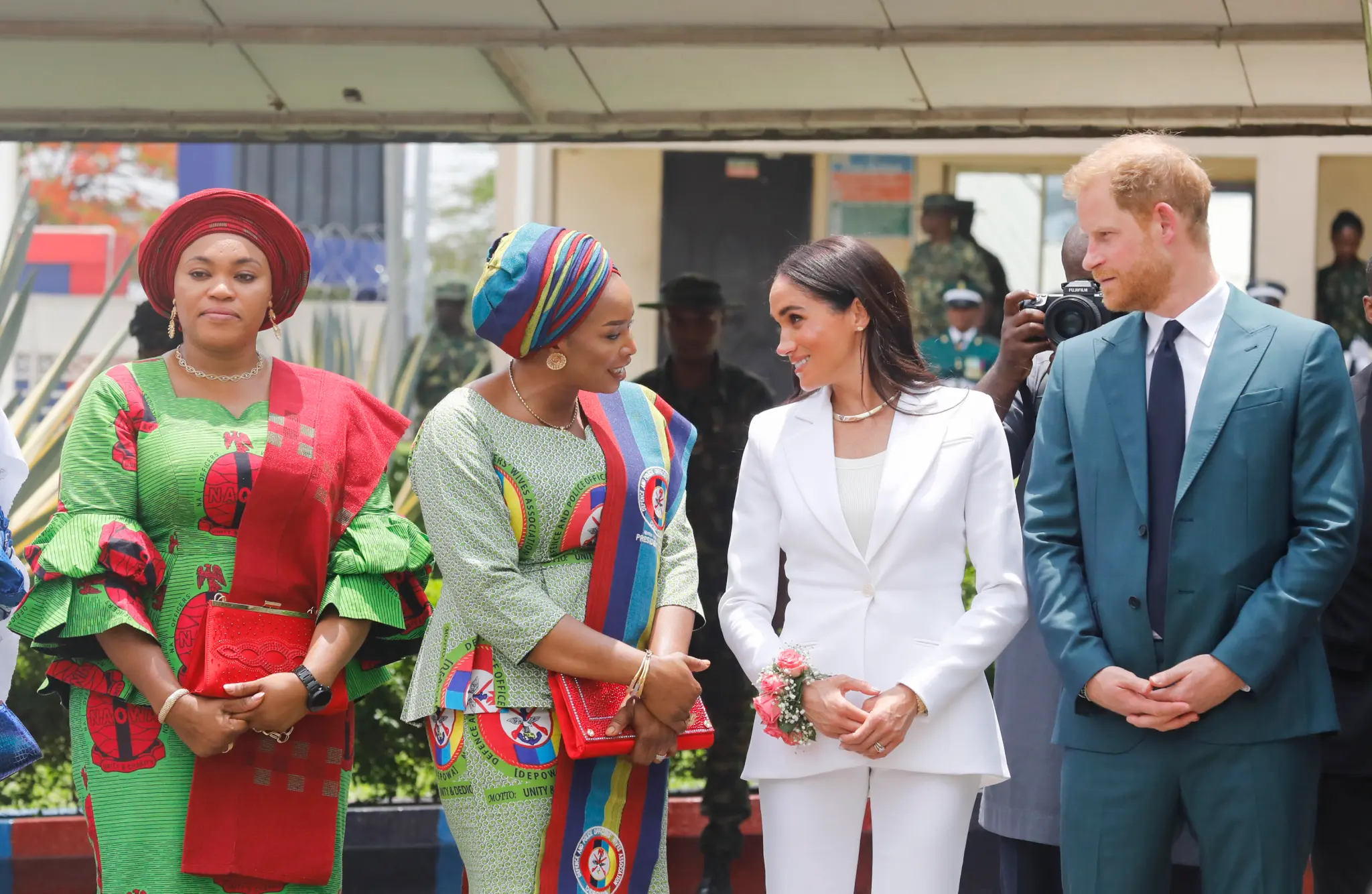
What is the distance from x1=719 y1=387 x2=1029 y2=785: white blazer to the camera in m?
3.32

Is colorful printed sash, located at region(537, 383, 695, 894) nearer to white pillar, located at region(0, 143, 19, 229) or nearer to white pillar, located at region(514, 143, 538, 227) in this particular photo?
white pillar, located at region(514, 143, 538, 227)

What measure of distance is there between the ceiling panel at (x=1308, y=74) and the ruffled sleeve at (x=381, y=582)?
122 inches

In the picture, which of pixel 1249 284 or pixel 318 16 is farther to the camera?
pixel 1249 284

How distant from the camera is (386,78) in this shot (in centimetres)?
570

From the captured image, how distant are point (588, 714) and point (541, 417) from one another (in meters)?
0.64

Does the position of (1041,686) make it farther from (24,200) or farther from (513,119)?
(24,200)

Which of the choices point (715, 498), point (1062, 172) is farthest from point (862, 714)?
point (1062, 172)

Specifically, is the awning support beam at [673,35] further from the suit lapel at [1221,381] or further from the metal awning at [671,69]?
the suit lapel at [1221,381]

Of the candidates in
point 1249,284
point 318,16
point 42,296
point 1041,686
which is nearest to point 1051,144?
point 1249,284

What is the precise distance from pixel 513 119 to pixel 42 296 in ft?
43.1

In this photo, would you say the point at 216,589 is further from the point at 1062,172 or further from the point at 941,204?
the point at 1062,172

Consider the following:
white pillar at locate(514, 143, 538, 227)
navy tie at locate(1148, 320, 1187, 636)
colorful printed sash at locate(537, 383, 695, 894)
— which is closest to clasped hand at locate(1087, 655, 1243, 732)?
navy tie at locate(1148, 320, 1187, 636)

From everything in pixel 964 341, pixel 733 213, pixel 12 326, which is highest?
pixel 733 213

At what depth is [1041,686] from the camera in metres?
3.97
